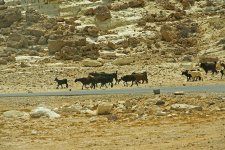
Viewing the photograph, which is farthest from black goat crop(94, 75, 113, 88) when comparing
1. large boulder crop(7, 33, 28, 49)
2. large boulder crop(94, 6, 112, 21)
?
large boulder crop(94, 6, 112, 21)

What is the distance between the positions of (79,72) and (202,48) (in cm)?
1118

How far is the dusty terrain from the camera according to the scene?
Result: 14691 mm

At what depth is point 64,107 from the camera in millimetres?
20375

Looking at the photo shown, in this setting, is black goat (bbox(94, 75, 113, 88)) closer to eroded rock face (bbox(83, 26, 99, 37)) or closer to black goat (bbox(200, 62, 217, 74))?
black goat (bbox(200, 62, 217, 74))

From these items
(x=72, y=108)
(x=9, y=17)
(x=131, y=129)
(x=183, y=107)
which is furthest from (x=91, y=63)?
(x=131, y=129)

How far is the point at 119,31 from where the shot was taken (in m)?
51.7

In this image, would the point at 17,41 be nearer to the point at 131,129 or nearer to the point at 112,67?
the point at 112,67

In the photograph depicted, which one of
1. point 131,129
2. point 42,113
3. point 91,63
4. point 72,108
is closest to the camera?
point 131,129

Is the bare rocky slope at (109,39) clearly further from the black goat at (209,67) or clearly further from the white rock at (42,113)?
the white rock at (42,113)

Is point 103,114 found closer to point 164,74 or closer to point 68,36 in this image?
point 164,74

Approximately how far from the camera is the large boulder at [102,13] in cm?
5450

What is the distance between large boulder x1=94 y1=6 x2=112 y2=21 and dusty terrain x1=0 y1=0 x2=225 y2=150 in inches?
3.9

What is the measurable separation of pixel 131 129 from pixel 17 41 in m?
36.2

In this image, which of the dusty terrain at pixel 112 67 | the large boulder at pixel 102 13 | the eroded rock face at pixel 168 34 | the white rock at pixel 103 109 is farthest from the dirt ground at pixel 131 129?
the large boulder at pixel 102 13
